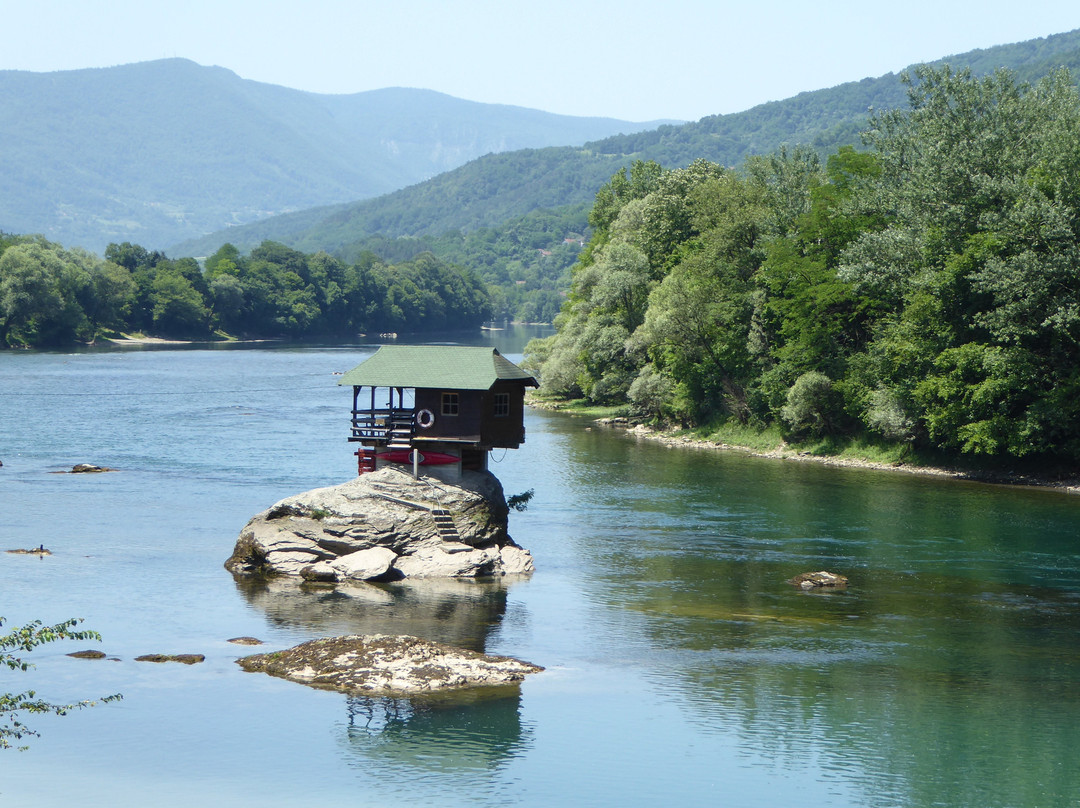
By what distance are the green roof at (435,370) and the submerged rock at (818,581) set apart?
46.1 ft

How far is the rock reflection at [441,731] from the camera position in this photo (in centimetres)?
2861

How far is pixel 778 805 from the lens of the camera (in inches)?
1064

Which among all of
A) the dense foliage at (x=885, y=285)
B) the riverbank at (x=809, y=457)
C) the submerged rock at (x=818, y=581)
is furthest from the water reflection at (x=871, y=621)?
the dense foliage at (x=885, y=285)

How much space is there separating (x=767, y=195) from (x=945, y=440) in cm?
2552

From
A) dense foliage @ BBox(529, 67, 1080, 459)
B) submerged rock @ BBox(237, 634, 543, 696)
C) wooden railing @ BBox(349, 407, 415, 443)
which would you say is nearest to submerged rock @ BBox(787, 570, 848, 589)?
submerged rock @ BBox(237, 634, 543, 696)

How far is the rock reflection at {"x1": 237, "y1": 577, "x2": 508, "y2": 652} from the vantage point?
126 ft

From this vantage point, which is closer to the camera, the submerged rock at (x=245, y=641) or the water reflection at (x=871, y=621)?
the water reflection at (x=871, y=621)

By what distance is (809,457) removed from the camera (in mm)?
81312

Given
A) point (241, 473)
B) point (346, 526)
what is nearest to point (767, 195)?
point (241, 473)

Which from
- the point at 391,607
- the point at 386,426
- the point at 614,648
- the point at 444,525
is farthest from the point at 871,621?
the point at 386,426

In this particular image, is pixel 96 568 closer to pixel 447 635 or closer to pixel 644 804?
pixel 447 635

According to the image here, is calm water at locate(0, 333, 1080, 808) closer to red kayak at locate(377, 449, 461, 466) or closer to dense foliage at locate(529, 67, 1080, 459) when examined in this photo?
red kayak at locate(377, 449, 461, 466)

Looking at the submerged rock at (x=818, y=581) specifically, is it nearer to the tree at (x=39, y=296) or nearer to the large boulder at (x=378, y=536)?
the large boulder at (x=378, y=536)

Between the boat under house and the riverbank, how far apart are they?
3442 cm
